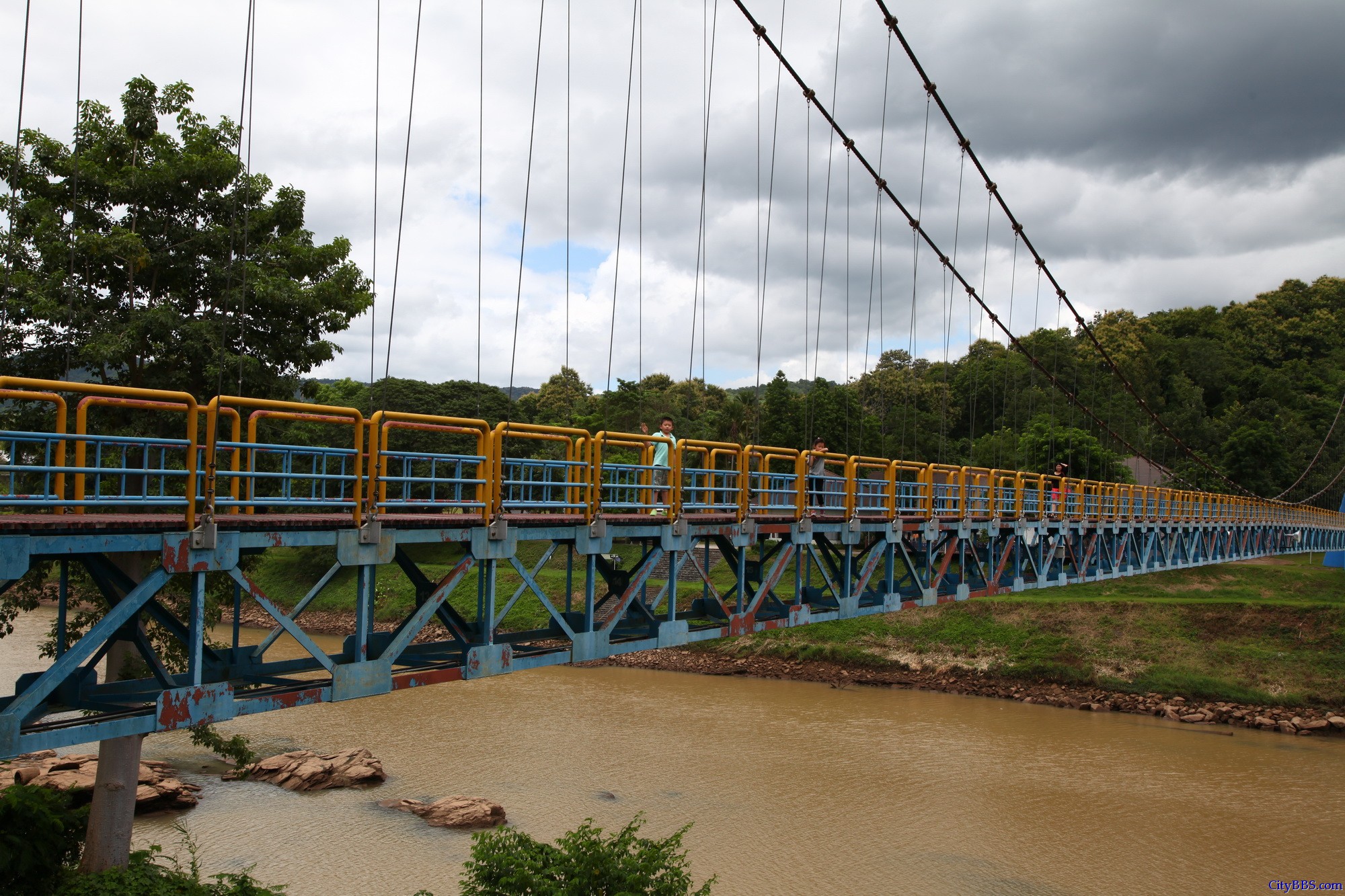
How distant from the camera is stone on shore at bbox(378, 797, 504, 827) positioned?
1888 cm

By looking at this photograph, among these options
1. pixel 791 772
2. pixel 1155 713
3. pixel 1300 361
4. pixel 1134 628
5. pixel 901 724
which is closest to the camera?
pixel 791 772

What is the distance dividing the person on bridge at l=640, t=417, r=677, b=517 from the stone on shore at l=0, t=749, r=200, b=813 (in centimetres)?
1175

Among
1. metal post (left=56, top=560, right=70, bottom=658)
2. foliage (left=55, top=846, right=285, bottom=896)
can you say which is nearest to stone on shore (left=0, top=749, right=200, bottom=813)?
foliage (left=55, top=846, right=285, bottom=896)

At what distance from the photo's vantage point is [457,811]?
62.6 feet

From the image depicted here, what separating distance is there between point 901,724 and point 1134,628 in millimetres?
12678

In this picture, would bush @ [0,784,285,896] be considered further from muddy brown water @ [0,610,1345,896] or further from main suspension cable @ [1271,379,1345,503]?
main suspension cable @ [1271,379,1345,503]

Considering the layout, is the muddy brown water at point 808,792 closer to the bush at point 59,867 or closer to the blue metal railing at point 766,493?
the bush at point 59,867

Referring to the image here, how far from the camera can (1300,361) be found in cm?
9500

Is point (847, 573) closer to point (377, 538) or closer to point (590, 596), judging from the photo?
point (590, 596)

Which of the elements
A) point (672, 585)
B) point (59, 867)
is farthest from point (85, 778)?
point (672, 585)

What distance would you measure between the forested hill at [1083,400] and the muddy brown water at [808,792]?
22764mm

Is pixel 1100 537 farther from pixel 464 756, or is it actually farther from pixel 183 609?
pixel 183 609

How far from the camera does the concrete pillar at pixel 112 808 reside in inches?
509

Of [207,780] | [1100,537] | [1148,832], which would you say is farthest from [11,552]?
[1100,537]
